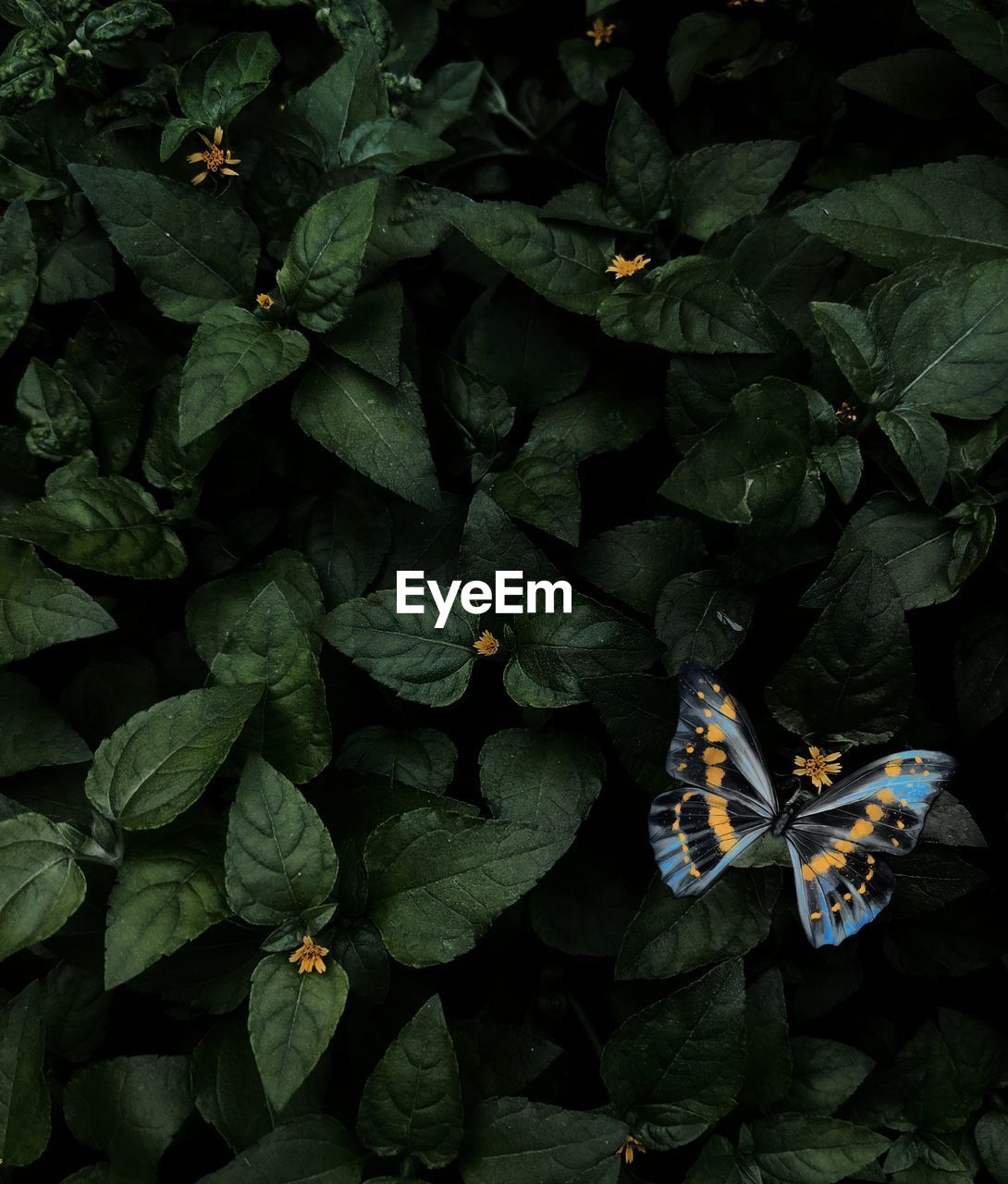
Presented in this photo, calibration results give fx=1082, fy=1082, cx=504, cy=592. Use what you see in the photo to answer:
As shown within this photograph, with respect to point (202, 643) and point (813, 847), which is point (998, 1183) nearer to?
point (813, 847)

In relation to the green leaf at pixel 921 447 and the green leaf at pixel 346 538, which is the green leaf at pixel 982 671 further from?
the green leaf at pixel 346 538

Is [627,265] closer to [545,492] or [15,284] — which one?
[545,492]

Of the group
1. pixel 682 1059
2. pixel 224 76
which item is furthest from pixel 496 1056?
pixel 224 76

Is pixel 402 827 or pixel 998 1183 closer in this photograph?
pixel 402 827

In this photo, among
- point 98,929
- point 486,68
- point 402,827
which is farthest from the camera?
point 486,68

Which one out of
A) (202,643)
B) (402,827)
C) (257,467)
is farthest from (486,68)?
(402,827)

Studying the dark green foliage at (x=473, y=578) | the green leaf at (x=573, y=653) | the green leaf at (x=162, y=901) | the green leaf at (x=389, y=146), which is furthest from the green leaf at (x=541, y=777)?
the green leaf at (x=389, y=146)

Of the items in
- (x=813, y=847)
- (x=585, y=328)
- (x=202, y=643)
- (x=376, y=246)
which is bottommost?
(x=813, y=847)
